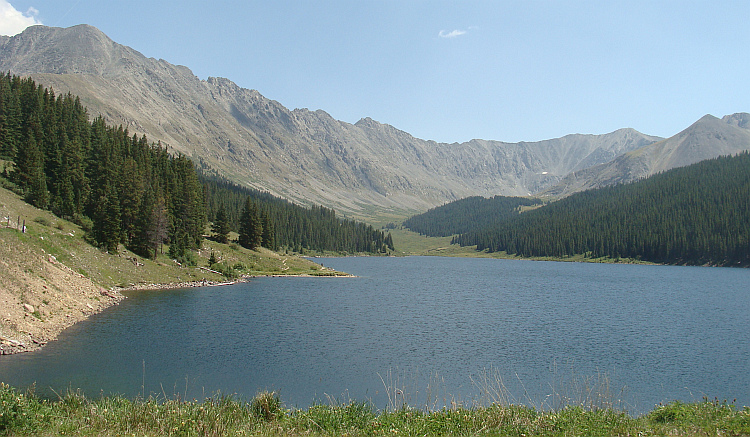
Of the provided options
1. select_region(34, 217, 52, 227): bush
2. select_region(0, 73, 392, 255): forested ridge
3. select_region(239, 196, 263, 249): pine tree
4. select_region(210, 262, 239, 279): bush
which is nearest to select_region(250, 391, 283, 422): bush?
select_region(34, 217, 52, 227): bush

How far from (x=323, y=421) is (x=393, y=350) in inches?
1025

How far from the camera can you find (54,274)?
48.8m

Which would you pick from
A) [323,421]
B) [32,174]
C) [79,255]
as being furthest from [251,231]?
[323,421]

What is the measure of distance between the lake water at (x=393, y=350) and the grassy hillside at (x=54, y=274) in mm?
2404

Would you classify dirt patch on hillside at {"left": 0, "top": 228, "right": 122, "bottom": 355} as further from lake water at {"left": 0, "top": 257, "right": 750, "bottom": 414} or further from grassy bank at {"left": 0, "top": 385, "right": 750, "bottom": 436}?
grassy bank at {"left": 0, "top": 385, "right": 750, "bottom": 436}

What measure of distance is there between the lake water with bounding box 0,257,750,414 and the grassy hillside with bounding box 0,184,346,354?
2.40 meters

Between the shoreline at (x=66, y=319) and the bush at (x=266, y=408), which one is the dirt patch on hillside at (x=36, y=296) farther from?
the bush at (x=266, y=408)

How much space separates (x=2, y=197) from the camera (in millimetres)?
64812

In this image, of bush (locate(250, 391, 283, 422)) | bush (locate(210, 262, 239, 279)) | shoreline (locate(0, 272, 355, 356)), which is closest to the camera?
bush (locate(250, 391, 283, 422))

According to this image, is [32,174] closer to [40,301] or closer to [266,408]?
[40,301]

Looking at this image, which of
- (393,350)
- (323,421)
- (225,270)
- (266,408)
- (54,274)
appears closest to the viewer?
(323,421)

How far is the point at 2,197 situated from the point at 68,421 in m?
66.1

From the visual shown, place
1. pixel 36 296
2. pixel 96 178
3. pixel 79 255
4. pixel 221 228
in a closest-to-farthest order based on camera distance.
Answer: pixel 36 296
pixel 79 255
pixel 96 178
pixel 221 228

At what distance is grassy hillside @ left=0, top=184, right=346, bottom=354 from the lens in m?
37.7
